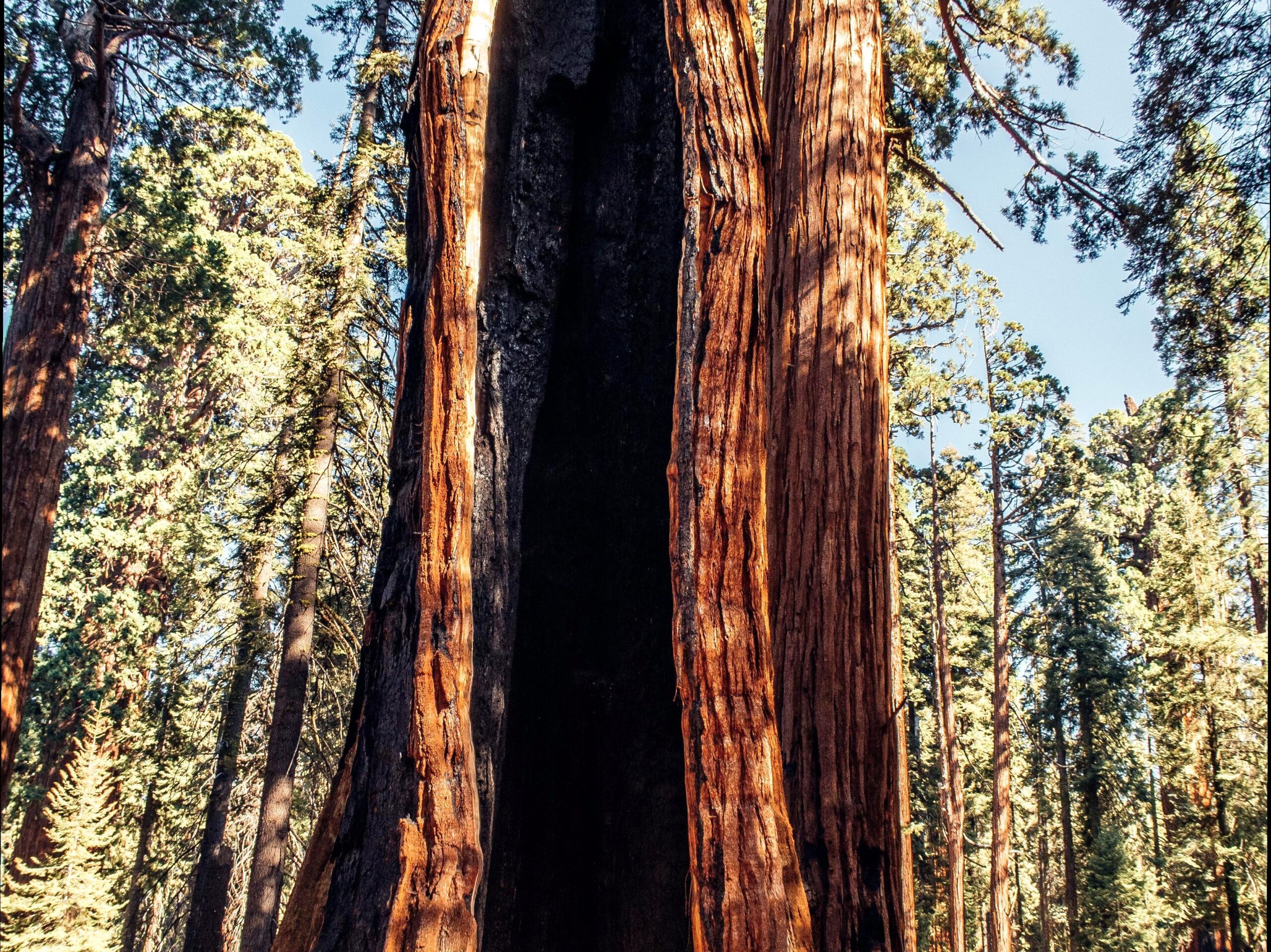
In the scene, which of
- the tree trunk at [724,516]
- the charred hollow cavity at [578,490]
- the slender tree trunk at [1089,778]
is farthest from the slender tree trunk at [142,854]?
the slender tree trunk at [1089,778]

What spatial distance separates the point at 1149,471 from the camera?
82.8 feet

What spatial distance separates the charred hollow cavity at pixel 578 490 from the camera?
109 inches

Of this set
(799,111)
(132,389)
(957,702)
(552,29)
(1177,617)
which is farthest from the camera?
(957,702)

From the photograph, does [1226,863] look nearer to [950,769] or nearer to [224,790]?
[950,769]

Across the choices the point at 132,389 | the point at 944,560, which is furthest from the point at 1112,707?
the point at 132,389

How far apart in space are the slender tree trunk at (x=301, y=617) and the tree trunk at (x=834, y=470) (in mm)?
6658

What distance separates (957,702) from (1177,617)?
13990mm

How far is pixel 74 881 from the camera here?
11055mm

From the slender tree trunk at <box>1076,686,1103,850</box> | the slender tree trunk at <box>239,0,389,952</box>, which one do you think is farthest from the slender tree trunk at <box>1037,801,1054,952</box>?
the slender tree trunk at <box>239,0,389,952</box>

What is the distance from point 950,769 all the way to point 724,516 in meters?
19.4

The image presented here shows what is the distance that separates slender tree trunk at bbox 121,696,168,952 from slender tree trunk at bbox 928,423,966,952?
53.3 ft

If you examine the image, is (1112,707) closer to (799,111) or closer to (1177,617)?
(1177,617)

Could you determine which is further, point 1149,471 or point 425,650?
point 1149,471

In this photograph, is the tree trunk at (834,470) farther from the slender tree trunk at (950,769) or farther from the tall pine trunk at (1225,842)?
the slender tree trunk at (950,769)
